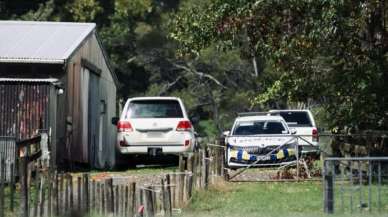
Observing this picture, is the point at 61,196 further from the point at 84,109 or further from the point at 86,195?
the point at 84,109

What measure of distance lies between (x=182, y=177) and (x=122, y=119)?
23.9 ft

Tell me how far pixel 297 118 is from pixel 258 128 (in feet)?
14.8

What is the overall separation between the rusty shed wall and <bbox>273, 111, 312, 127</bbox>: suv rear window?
234 inches

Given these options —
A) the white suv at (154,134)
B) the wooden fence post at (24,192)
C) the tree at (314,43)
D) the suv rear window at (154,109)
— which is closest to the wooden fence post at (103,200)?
the wooden fence post at (24,192)

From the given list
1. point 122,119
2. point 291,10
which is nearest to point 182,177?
point 291,10

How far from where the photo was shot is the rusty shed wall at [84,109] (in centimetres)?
2302

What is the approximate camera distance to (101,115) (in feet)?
95.8

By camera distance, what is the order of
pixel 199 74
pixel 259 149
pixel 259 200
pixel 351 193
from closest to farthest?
1. pixel 351 193
2. pixel 259 200
3. pixel 259 149
4. pixel 199 74

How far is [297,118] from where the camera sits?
28.6 m

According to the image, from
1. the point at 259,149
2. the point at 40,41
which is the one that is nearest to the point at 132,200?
the point at 259,149

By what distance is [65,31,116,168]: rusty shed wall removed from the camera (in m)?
23.0

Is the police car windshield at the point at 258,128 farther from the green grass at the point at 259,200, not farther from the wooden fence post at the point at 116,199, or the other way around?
the wooden fence post at the point at 116,199

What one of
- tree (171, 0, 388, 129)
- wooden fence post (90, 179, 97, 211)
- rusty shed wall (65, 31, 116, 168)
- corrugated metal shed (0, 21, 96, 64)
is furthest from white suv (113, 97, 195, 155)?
wooden fence post (90, 179, 97, 211)

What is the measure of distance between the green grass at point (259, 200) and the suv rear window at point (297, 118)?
9016mm
